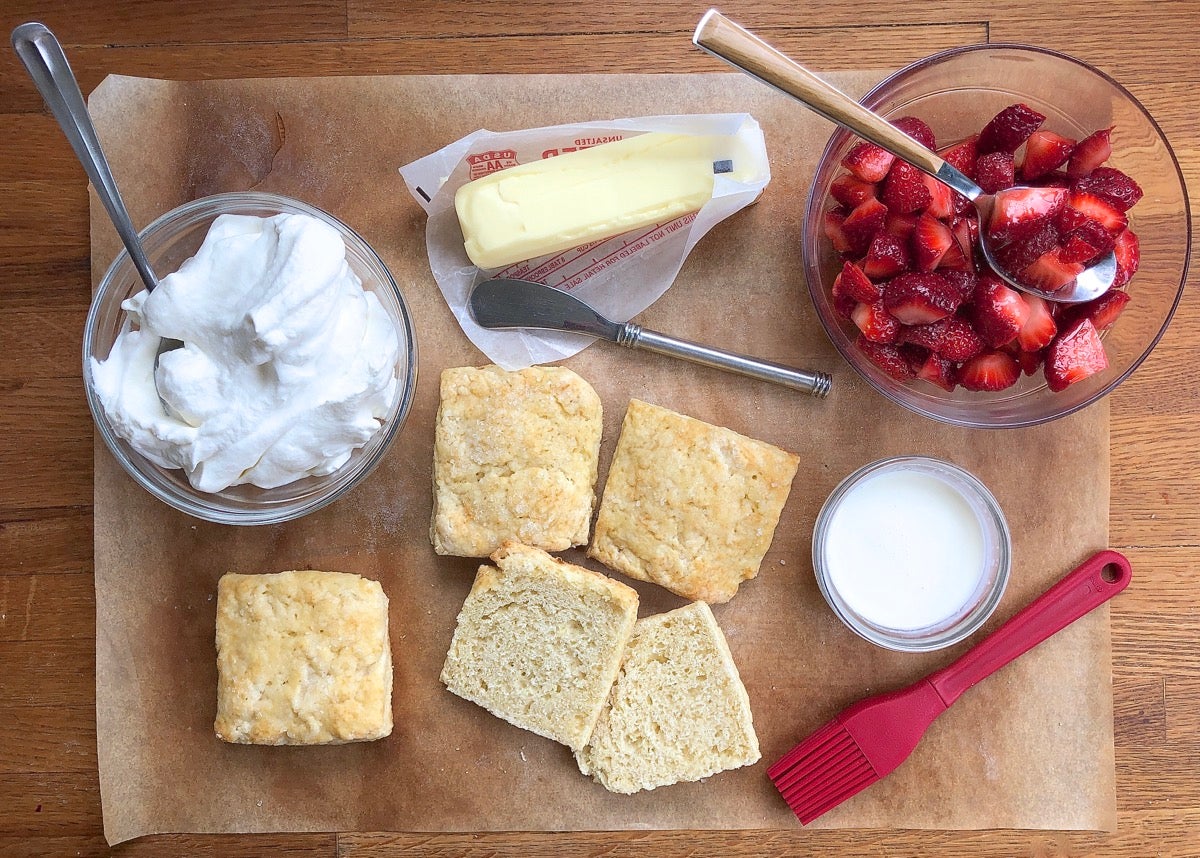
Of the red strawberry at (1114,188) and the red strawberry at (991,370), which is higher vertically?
the red strawberry at (1114,188)

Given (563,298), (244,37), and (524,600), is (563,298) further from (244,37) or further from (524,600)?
(244,37)

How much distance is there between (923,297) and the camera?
6.52 ft

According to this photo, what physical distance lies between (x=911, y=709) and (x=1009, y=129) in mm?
1402

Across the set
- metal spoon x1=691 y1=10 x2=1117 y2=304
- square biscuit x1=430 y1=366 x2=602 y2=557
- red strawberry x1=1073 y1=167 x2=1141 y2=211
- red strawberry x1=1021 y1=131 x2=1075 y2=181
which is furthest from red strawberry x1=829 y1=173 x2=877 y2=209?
square biscuit x1=430 y1=366 x2=602 y2=557

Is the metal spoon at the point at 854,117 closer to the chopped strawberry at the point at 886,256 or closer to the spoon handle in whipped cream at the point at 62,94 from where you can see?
the chopped strawberry at the point at 886,256

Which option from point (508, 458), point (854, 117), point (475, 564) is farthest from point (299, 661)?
point (854, 117)

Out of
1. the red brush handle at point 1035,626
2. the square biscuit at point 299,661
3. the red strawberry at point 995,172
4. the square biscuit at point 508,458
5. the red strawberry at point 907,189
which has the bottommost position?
the square biscuit at point 299,661

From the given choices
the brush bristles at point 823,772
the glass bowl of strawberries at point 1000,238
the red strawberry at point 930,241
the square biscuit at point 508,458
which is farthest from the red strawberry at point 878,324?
the brush bristles at point 823,772

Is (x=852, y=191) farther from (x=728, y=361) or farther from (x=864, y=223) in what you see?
(x=728, y=361)

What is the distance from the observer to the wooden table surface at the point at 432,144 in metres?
2.36

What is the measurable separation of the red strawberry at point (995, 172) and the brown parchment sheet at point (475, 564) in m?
0.47

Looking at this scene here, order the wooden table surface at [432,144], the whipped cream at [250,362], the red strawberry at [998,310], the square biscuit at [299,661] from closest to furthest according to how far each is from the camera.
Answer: the whipped cream at [250,362] → the red strawberry at [998,310] → the square biscuit at [299,661] → the wooden table surface at [432,144]

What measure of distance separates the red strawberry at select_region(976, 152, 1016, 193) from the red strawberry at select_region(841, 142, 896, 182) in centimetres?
19

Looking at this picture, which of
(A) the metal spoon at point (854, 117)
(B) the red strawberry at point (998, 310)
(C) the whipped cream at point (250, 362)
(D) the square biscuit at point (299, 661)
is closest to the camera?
(A) the metal spoon at point (854, 117)
